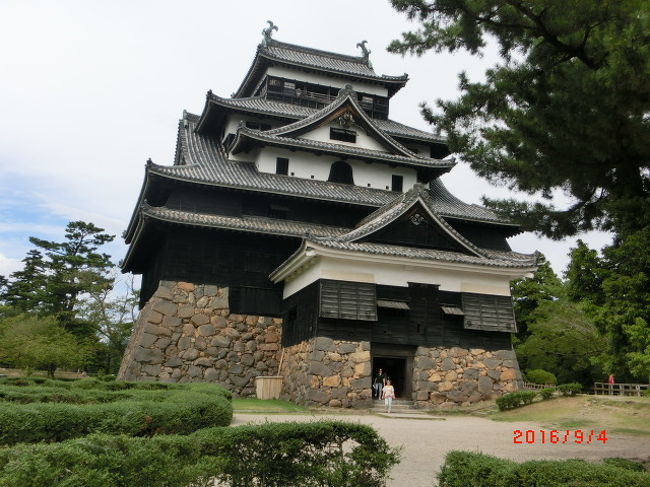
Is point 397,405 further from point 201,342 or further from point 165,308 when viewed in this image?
point 165,308

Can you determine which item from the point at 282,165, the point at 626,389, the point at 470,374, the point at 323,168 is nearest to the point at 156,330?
the point at 282,165

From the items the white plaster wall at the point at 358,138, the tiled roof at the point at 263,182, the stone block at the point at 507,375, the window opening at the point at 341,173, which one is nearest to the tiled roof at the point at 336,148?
the white plaster wall at the point at 358,138

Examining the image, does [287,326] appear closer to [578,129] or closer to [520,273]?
[520,273]

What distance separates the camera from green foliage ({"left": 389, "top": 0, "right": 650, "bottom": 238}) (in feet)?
25.1

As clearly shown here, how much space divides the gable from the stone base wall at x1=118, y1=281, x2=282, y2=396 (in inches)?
255

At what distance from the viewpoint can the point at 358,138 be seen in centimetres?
2803

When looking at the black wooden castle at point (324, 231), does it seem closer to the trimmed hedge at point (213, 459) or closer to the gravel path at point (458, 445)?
the gravel path at point (458, 445)

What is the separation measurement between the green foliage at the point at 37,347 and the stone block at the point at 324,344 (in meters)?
16.5

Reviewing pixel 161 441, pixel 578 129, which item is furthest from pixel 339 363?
pixel 161 441

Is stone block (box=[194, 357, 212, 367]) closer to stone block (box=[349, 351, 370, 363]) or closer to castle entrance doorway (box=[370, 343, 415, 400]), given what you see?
stone block (box=[349, 351, 370, 363])

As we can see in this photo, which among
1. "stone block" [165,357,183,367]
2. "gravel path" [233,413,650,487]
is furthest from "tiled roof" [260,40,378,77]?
"gravel path" [233,413,650,487]

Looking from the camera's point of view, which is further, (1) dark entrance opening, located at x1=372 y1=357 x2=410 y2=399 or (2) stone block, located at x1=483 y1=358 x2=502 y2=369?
(1) dark entrance opening, located at x1=372 y1=357 x2=410 y2=399

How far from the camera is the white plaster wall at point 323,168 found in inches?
1035

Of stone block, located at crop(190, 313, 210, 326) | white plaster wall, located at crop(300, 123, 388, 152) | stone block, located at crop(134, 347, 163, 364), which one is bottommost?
stone block, located at crop(134, 347, 163, 364)
